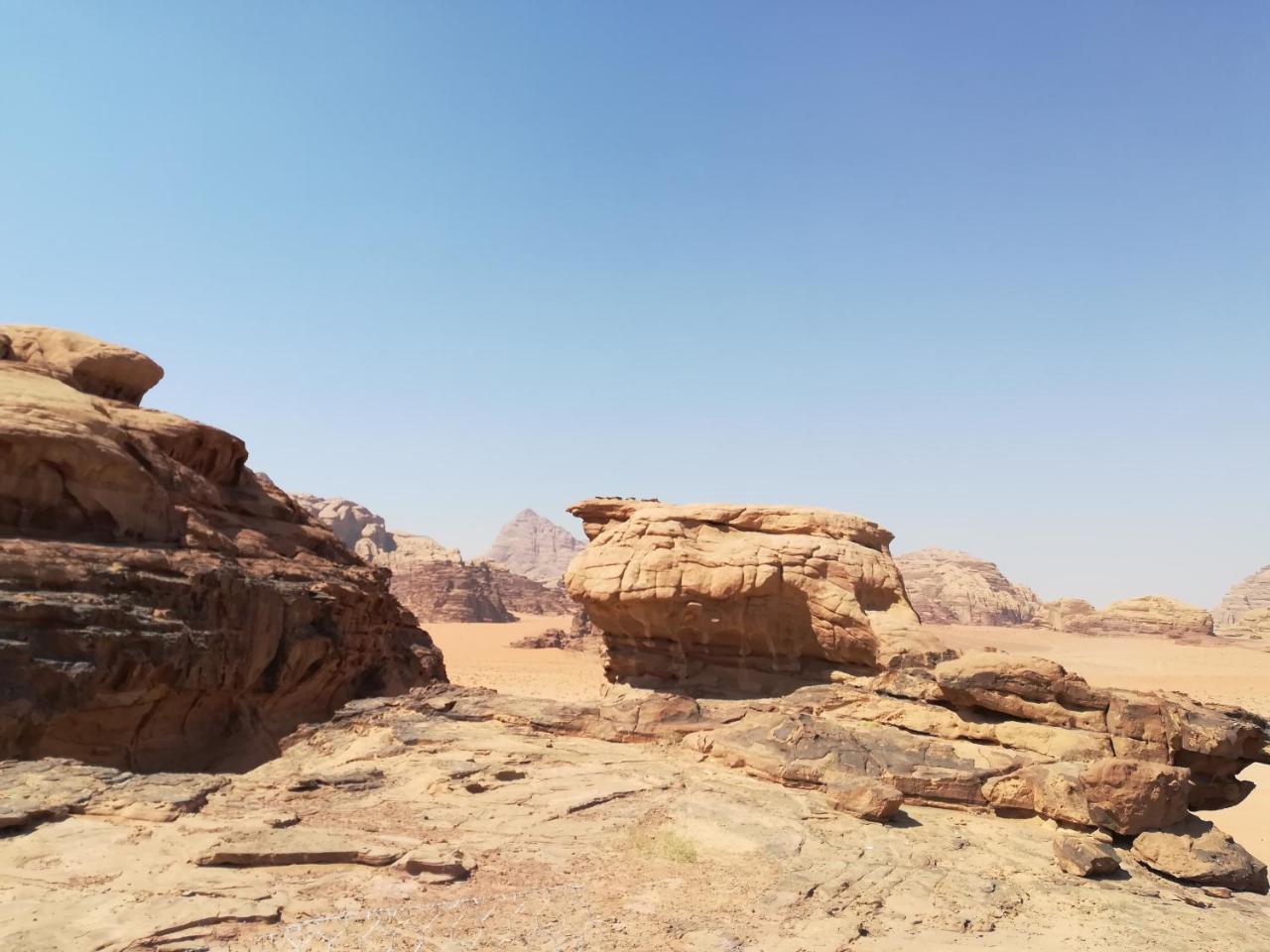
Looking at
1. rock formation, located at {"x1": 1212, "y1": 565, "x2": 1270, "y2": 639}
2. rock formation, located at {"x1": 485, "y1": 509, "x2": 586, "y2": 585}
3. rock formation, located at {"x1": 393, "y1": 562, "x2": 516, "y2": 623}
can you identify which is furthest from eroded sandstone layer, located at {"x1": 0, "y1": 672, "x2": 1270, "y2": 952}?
rock formation, located at {"x1": 485, "y1": 509, "x2": 586, "y2": 585}

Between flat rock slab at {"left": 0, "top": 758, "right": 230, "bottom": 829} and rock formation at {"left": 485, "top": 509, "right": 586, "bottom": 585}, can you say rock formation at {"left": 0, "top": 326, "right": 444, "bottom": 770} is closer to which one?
flat rock slab at {"left": 0, "top": 758, "right": 230, "bottom": 829}

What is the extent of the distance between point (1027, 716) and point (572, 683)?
24.9m

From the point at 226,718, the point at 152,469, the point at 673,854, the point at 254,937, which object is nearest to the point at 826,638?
the point at 673,854

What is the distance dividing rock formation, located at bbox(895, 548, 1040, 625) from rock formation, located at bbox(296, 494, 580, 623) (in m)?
35.6

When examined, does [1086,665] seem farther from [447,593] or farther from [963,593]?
[447,593]

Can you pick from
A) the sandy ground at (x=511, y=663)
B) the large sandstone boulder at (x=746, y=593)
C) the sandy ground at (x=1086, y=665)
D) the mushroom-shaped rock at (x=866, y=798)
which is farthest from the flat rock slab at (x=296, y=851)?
the sandy ground at (x=511, y=663)

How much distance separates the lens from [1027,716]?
11.4 meters

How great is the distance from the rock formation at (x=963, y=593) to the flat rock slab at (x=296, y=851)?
6373 cm

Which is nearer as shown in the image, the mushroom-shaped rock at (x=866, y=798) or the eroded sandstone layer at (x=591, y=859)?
the eroded sandstone layer at (x=591, y=859)

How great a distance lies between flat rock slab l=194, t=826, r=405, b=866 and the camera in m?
7.48

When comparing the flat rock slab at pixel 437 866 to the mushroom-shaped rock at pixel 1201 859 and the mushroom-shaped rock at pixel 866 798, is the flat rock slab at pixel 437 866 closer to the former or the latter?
the mushroom-shaped rock at pixel 866 798

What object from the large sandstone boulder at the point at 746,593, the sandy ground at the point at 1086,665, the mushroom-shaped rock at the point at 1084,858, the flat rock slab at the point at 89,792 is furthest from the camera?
the sandy ground at the point at 1086,665

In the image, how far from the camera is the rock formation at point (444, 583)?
64.0 meters

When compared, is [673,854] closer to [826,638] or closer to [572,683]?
[826,638]
